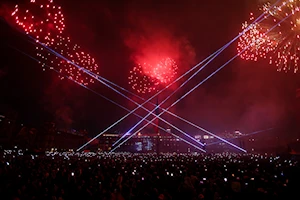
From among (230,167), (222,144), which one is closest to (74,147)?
(222,144)

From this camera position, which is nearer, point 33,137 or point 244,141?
point 33,137

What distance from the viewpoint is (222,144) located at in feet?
252

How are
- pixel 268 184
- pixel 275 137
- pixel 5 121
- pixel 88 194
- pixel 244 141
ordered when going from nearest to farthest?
pixel 88 194 < pixel 268 184 < pixel 5 121 < pixel 275 137 < pixel 244 141

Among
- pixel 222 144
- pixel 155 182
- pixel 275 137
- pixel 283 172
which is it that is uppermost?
pixel 222 144

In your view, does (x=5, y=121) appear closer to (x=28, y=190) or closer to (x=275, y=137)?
(x=28, y=190)

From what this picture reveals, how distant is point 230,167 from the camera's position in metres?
16.5

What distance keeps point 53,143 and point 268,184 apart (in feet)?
150

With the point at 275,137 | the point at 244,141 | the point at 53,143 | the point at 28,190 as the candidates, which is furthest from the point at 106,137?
the point at 28,190

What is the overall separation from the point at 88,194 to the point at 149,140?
7337cm

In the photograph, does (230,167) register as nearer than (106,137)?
Yes

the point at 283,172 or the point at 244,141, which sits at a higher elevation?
the point at 244,141

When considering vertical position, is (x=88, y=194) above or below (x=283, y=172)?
below

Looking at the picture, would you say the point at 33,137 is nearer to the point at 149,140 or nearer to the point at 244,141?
the point at 149,140

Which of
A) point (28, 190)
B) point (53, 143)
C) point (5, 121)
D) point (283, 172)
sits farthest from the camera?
point (53, 143)
